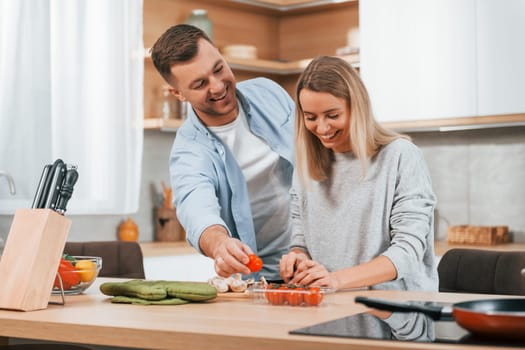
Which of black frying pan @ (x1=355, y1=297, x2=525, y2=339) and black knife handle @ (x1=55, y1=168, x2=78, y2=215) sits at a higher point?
black knife handle @ (x1=55, y1=168, x2=78, y2=215)

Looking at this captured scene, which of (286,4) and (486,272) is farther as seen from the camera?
(286,4)

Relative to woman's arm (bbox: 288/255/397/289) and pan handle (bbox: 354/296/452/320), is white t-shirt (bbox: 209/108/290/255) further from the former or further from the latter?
pan handle (bbox: 354/296/452/320)

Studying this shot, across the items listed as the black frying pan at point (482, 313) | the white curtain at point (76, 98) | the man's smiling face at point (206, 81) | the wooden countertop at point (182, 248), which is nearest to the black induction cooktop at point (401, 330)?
the black frying pan at point (482, 313)

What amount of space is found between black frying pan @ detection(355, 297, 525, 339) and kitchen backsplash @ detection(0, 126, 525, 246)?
3.50m

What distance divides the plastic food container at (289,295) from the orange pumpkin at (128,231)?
9.94 ft

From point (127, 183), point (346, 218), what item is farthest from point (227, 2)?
point (346, 218)

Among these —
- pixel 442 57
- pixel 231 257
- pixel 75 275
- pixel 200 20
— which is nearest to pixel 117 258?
pixel 75 275

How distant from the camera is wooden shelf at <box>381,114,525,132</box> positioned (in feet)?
15.5

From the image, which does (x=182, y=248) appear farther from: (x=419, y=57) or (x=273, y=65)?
(x=419, y=57)

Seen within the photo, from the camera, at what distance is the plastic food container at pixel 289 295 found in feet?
6.27

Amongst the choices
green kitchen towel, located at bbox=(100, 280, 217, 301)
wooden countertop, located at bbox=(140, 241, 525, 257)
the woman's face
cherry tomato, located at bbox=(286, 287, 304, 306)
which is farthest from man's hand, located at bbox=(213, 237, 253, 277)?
wooden countertop, located at bbox=(140, 241, 525, 257)

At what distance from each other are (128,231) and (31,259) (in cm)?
306

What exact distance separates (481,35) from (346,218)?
2.60 metres

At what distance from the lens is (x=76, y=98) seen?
4.65m
